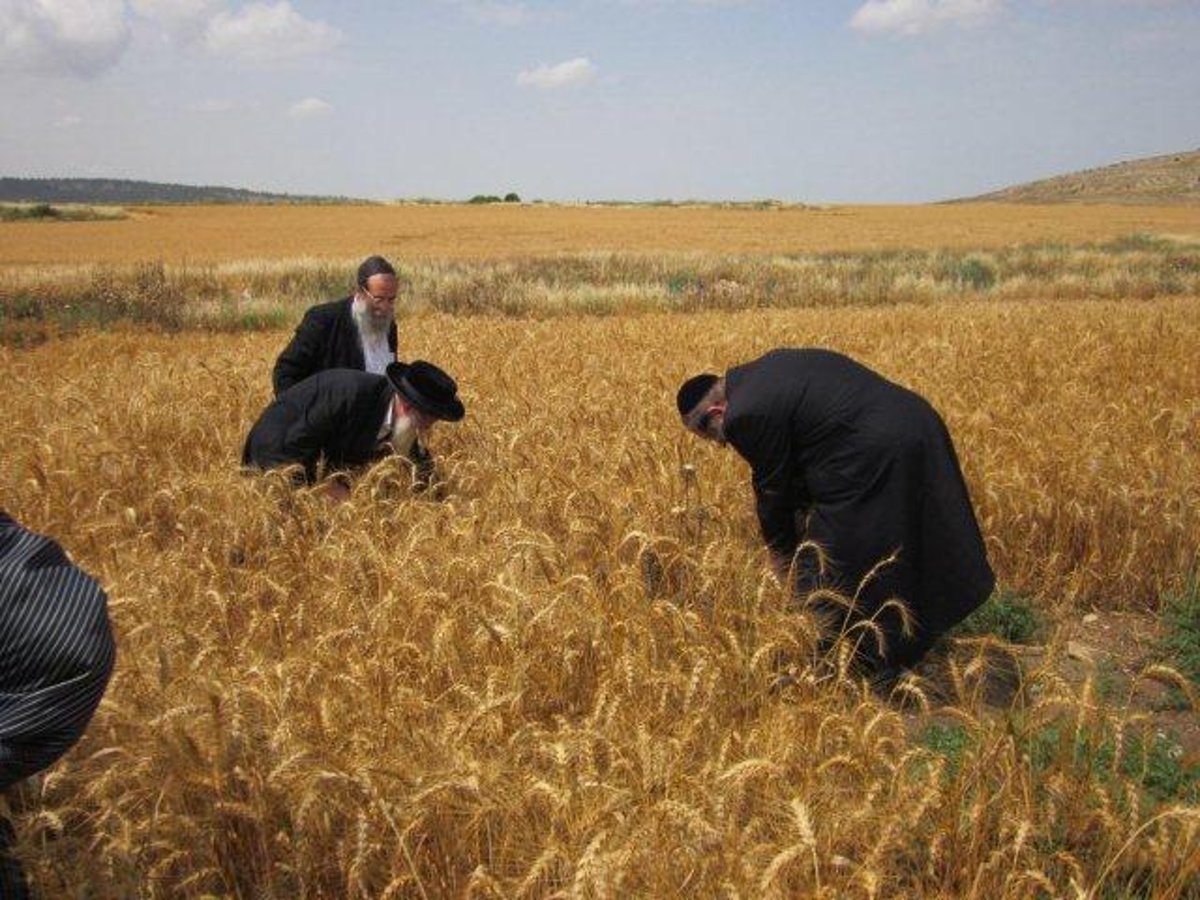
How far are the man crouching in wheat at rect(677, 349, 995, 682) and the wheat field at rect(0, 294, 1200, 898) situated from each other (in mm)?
323

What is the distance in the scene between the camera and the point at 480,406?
7.06m

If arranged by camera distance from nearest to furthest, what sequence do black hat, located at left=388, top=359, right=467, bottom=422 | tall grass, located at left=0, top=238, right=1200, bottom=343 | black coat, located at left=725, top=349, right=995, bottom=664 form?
black coat, located at left=725, top=349, right=995, bottom=664 < black hat, located at left=388, top=359, right=467, bottom=422 < tall grass, located at left=0, top=238, right=1200, bottom=343

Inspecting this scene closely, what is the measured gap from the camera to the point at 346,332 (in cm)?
554

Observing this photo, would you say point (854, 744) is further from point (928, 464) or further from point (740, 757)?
point (928, 464)

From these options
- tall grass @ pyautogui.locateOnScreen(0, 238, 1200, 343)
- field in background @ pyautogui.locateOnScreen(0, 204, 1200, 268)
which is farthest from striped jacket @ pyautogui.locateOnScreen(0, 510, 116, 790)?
field in background @ pyautogui.locateOnScreen(0, 204, 1200, 268)

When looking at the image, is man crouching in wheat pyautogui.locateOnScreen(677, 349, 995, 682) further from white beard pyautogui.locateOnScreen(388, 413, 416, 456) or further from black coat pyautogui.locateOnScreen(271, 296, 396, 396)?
black coat pyautogui.locateOnScreen(271, 296, 396, 396)

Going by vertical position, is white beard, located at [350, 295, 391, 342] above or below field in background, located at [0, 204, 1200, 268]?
below

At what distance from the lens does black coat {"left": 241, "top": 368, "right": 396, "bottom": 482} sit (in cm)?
444

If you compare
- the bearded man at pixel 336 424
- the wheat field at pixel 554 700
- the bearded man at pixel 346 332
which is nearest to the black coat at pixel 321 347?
the bearded man at pixel 346 332

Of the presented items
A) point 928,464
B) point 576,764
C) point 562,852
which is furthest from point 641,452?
point 562,852

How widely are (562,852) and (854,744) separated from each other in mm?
888

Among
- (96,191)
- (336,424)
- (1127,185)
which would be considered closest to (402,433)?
(336,424)

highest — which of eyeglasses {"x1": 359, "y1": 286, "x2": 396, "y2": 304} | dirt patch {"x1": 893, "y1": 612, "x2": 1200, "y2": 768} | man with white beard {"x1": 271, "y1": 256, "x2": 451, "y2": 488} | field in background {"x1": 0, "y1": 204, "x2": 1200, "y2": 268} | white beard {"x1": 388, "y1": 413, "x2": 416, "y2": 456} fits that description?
field in background {"x1": 0, "y1": 204, "x2": 1200, "y2": 268}

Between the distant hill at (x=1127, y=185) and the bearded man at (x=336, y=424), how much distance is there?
8797cm
